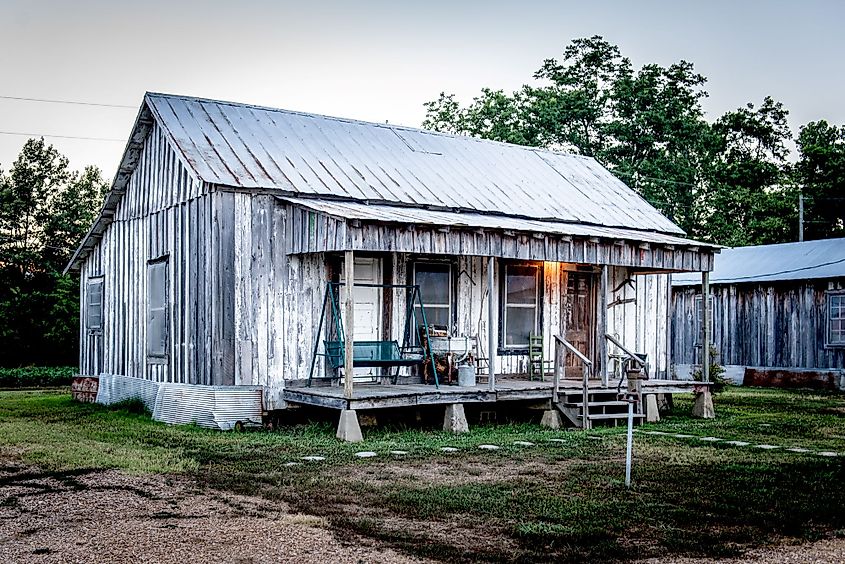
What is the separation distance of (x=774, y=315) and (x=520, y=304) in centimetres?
1210

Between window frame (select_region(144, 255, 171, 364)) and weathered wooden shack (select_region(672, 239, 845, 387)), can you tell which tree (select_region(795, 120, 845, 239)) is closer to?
weathered wooden shack (select_region(672, 239, 845, 387))

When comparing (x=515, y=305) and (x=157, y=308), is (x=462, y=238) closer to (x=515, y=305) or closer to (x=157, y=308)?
(x=515, y=305)

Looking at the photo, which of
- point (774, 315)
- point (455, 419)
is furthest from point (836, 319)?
point (455, 419)

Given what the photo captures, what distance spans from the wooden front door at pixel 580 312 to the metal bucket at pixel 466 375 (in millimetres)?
3560

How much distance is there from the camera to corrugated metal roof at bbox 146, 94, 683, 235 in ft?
54.1

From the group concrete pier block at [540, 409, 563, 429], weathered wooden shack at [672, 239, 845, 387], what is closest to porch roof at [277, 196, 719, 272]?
concrete pier block at [540, 409, 563, 429]

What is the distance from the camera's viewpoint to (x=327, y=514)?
342 inches

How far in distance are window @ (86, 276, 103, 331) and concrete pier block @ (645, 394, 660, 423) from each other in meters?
11.2

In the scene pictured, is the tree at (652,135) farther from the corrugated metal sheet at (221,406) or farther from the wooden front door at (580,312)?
the corrugated metal sheet at (221,406)

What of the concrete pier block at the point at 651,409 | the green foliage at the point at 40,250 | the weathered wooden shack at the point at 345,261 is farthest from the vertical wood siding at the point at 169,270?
the green foliage at the point at 40,250

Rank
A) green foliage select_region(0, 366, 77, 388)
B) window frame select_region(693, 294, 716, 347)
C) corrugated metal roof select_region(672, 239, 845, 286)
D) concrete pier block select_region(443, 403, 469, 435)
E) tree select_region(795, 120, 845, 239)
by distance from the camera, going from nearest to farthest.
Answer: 1. concrete pier block select_region(443, 403, 469, 435)
2. green foliage select_region(0, 366, 77, 388)
3. corrugated metal roof select_region(672, 239, 845, 286)
4. window frame select_region(693, 294, 716, 347)
5. tree select_region(795, 120, 845, 239)

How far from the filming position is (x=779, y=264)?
92.9 ft

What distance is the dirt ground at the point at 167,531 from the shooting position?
7156 millimetres

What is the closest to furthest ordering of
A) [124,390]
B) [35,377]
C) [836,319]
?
[124,390], [836,319], [35,377]
